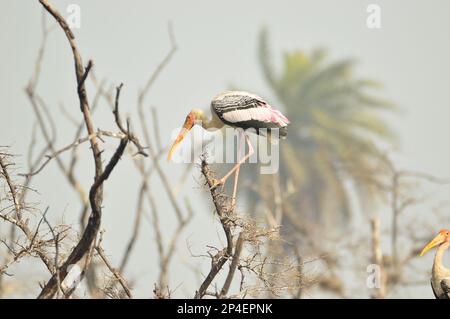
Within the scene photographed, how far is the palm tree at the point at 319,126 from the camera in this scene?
39.9 meters

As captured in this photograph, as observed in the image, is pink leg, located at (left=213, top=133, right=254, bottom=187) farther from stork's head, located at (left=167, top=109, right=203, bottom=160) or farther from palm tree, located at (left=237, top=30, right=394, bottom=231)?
palm tree, located at (left=237, top=30, right=394, bottom=231)

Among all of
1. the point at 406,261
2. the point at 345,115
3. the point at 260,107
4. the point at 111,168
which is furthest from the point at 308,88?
the point at 111,168

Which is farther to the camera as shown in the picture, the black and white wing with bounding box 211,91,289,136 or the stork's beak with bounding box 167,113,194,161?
the stork's beak with bounding box 167,113,194,161

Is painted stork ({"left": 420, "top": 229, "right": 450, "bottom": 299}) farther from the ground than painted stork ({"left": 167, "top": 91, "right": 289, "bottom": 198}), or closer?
closer

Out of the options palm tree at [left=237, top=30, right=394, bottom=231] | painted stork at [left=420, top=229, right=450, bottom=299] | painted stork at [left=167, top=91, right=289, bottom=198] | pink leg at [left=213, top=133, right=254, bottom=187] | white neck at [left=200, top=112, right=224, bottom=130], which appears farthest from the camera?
palm tree at [left=237, top=30, right=394, bottom=231]

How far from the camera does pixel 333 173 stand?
129 ft

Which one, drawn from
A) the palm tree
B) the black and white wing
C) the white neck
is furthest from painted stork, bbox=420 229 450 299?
the palm tree

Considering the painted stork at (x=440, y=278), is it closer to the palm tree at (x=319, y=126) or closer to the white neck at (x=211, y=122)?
the white neck at (x=211, y=122)

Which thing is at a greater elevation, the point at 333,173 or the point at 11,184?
the point at 11,184


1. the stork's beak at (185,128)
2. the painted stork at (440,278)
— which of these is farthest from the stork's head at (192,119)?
the painted stork at (440,278)

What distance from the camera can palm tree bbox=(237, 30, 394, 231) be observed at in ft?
131
